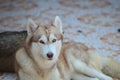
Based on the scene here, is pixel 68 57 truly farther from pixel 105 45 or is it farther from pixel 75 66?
pixel 105 45

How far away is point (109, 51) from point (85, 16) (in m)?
1.79

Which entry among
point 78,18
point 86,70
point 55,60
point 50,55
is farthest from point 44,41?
point 78,18

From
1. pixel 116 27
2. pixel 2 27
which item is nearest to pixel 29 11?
pixel 2 27

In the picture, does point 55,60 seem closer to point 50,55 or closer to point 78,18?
point 50,55

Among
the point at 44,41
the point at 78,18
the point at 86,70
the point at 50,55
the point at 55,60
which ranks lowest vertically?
the point at 78,18

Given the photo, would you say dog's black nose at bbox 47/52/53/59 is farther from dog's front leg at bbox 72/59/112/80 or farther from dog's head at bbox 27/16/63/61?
dog's front leg at bbox 72/59/112/80

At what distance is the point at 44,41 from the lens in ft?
9.55

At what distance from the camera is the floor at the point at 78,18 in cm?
475

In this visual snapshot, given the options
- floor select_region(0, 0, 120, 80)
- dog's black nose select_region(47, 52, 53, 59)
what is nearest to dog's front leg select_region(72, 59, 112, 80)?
dog's black nose select_region(47, 52, 53, 59)

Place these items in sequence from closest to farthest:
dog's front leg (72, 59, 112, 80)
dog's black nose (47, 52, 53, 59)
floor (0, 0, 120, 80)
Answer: dog's black nose (47, 52, 53, 59) < dog's front leg (72, 59, 112, 80) < floor (0, 0, 120, 80)

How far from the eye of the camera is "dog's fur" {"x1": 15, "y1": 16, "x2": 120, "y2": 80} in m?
2.94

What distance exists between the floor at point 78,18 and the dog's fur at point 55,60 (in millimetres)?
646

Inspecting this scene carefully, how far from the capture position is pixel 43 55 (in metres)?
2.92

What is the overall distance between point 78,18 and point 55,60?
116 inches
